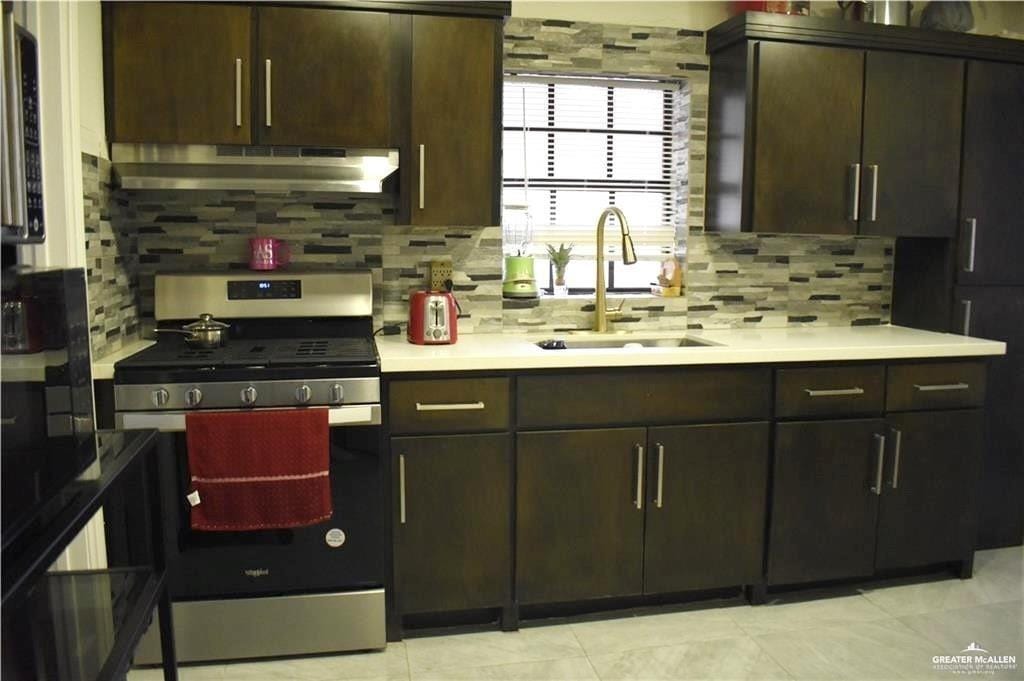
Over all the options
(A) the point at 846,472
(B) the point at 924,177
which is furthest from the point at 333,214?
(B) the point at 924,177

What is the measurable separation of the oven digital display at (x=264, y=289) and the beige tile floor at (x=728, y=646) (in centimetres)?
116

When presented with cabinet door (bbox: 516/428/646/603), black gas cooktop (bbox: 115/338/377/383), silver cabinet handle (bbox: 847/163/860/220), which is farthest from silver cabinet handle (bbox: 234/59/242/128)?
silver cabinet handle (bbox: 847/163/860/220)

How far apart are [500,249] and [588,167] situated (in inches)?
20.4

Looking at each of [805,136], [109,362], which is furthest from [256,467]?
[805,136]

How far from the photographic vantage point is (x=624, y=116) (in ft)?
10.7

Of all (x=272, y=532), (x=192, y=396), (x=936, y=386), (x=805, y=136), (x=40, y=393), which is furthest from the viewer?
(x=805, y=136)

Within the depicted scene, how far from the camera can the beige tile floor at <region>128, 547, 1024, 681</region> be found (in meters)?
2.35

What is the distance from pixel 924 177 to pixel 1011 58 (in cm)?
Result: 59

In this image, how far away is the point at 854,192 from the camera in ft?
9.89

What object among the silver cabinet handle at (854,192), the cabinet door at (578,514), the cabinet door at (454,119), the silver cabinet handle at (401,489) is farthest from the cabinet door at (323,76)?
the silver cabinet handle at (854,192)

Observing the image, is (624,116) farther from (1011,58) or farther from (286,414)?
(286,414)

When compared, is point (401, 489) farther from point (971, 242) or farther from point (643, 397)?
point (971, 242)

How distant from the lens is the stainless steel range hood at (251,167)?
252 cm

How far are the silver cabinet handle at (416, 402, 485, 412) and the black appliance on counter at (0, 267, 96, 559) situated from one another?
109 cm
